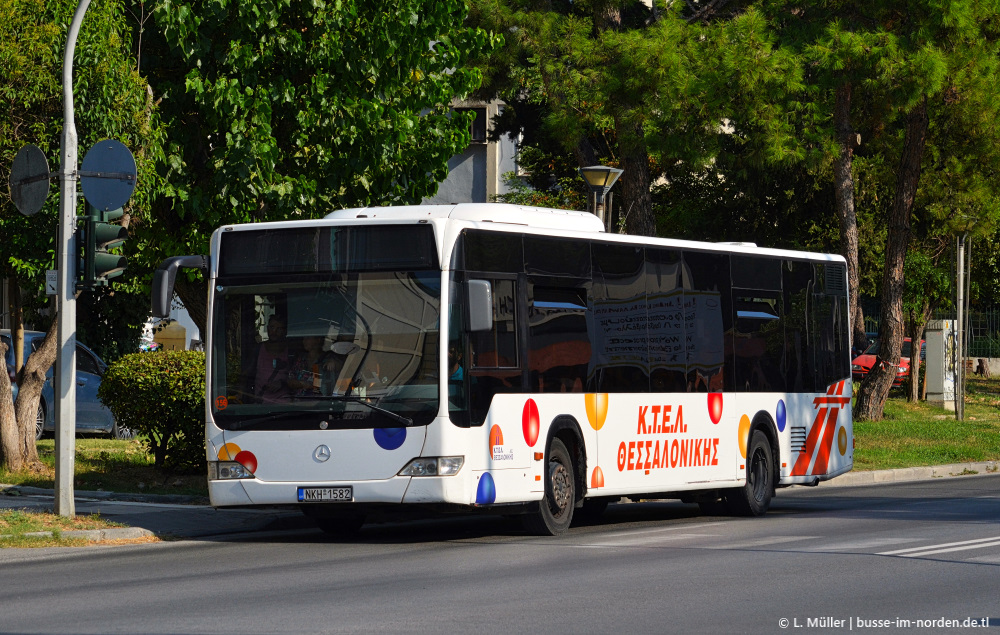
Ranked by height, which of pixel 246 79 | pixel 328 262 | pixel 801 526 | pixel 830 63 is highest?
pixel 830 63

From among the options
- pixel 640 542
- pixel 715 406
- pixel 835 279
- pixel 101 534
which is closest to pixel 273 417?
pixel 101 534

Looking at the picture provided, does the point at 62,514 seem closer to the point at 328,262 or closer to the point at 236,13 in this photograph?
the point at 328,262

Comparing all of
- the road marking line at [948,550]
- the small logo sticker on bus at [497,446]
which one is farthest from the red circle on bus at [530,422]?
the road marking line at [948,550]

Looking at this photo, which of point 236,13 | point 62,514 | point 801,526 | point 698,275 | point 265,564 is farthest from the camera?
point 236,13

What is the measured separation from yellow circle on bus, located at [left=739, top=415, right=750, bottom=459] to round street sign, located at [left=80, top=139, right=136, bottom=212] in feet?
23.5

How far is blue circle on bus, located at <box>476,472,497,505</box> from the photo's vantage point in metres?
13.0

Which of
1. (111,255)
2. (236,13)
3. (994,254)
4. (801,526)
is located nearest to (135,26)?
(236,13)

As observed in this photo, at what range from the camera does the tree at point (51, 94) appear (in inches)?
639

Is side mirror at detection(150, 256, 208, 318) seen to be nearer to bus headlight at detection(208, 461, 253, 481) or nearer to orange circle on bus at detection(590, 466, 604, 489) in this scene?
bus headlight at detection(208, 461, 253, 481)

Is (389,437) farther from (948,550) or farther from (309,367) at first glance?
(948,550)

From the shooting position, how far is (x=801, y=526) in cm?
1510

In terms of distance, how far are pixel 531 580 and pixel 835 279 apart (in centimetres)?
1030

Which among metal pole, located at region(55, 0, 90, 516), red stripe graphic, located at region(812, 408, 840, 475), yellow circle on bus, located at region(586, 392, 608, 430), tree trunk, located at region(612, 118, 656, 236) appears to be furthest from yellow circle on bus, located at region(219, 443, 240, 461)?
tree trunk, located at region(612, 118, 656, 236)

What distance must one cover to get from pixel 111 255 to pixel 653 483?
5.77 meters
